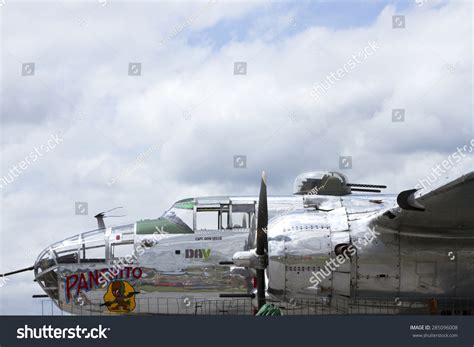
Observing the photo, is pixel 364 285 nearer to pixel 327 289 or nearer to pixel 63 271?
pixel 327 289

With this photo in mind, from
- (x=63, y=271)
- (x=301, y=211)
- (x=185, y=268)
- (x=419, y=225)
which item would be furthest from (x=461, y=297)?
(x=63, y=271)

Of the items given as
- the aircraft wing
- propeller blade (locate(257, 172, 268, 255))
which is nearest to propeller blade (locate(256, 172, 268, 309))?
propeller blade (locate(257, 172, 268, 255))

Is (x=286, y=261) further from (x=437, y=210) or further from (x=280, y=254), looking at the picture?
(x=437, y=210)

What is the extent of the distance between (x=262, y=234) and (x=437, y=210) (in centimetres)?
432

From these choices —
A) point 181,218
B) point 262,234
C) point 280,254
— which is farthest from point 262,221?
point 181,218

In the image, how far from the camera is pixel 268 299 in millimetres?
24500

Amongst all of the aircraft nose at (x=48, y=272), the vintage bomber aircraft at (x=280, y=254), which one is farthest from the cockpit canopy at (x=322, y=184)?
the aircraft nose at (x=48, y=272)

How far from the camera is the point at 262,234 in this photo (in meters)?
24.0

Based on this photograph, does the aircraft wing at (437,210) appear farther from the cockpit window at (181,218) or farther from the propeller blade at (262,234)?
the cockpit window at (181,218)

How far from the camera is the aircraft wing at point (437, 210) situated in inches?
835

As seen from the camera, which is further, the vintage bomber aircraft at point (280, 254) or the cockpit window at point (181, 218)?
the cockpit window at point (181, 218)

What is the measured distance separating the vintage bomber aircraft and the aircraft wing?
0.10 feet

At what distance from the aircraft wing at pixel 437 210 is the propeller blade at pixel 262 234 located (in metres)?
2.76

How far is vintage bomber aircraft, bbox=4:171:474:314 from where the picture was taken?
2375 cm
